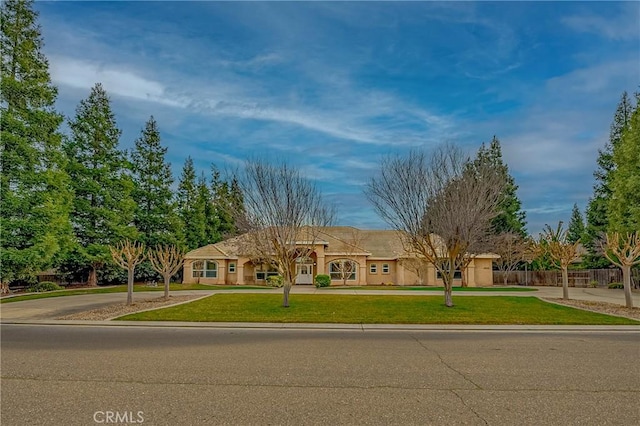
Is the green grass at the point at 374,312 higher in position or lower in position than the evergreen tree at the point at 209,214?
lower

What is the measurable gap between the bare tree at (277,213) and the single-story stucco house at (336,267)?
1757cm

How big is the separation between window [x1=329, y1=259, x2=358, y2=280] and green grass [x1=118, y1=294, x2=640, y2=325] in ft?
52.3

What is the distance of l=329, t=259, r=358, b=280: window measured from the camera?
36.9 metres

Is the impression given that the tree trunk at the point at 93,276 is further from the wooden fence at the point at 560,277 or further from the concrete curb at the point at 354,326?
the wooden fence at the point at 560,277

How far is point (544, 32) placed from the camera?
607 inches

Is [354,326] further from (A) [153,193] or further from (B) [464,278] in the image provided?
(A) [153,193]

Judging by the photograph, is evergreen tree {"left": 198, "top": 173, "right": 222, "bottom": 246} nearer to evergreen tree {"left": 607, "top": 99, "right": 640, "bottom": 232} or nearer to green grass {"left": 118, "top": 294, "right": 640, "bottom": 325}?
green grass {"left": 118, "top": 294, "right": 640, "bottom": 325}

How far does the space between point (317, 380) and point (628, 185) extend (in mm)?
32448

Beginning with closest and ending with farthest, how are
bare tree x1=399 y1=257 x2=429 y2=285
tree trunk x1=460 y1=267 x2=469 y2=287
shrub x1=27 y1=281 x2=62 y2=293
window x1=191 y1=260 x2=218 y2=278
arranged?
shrub x1=27 y1=281 x2=62 y2=293
bare tree x1=399 y1=257 x2=429 y2=285
tree trunk x1=460 y1=267 x2=469 y2=287
window x1=191 y1=260 x2=218 y2=278

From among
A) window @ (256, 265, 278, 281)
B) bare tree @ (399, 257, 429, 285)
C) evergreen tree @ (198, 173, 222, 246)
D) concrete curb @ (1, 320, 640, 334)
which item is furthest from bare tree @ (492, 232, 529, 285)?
evergreen tree @ (198, 173, 222, 246)

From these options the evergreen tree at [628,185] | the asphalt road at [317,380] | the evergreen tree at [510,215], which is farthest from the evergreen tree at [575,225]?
the asphalt road at [317,380]

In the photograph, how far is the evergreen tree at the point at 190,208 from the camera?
4353 cm

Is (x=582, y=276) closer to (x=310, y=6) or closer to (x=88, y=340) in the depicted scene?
(x=310, y=6)

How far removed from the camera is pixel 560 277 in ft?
133
